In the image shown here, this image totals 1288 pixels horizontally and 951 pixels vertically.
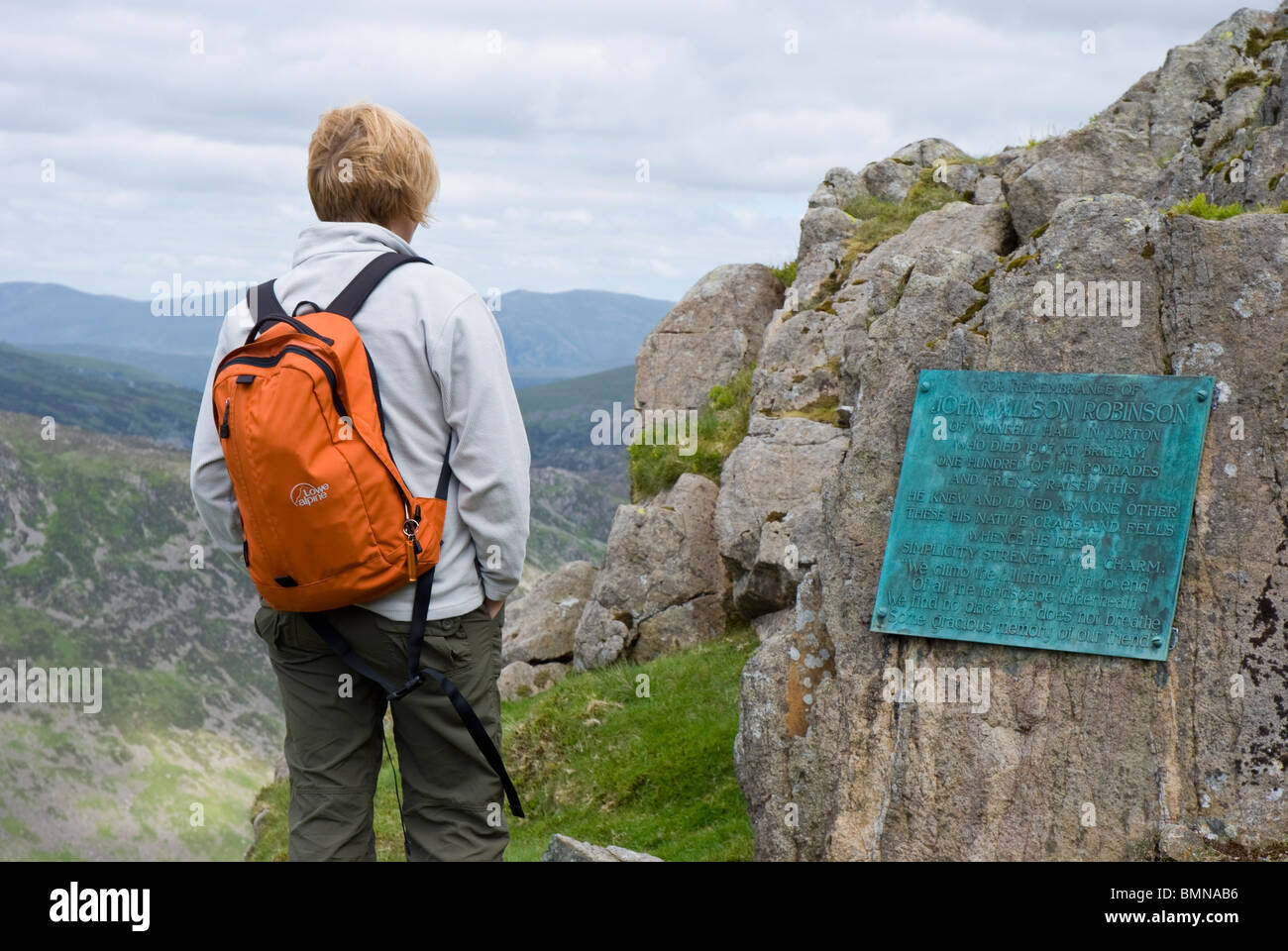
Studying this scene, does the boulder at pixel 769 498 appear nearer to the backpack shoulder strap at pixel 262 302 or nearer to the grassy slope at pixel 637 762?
the grassy slope at pixel 637 762

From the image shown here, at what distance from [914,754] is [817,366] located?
9614mm

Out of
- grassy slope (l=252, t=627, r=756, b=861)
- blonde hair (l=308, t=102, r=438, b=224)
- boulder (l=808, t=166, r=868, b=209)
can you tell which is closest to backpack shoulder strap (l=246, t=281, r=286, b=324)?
blonde hair (l=308, t=102, r=438, b=224)

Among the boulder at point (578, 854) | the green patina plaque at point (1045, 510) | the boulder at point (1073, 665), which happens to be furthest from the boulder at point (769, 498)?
the boulder at point (578, 854)

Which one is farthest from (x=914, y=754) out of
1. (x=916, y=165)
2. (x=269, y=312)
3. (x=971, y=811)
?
(x=916, y=165)

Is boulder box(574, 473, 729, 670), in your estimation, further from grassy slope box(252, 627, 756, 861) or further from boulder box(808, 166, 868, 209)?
boulder box(808, 166, 868, 209)

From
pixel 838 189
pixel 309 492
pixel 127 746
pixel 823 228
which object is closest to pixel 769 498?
pixel 823 228

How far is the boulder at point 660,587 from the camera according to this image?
14.9m

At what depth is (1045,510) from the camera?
7.07 meters

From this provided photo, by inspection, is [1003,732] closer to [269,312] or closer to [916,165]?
[269,312]

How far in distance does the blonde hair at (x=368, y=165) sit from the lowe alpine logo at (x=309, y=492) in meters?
1.36

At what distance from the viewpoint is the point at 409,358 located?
4.70 m

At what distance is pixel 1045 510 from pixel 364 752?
4.54 metres

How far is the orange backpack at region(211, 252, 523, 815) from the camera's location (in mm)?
4410

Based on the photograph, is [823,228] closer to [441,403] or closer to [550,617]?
[550,617]
